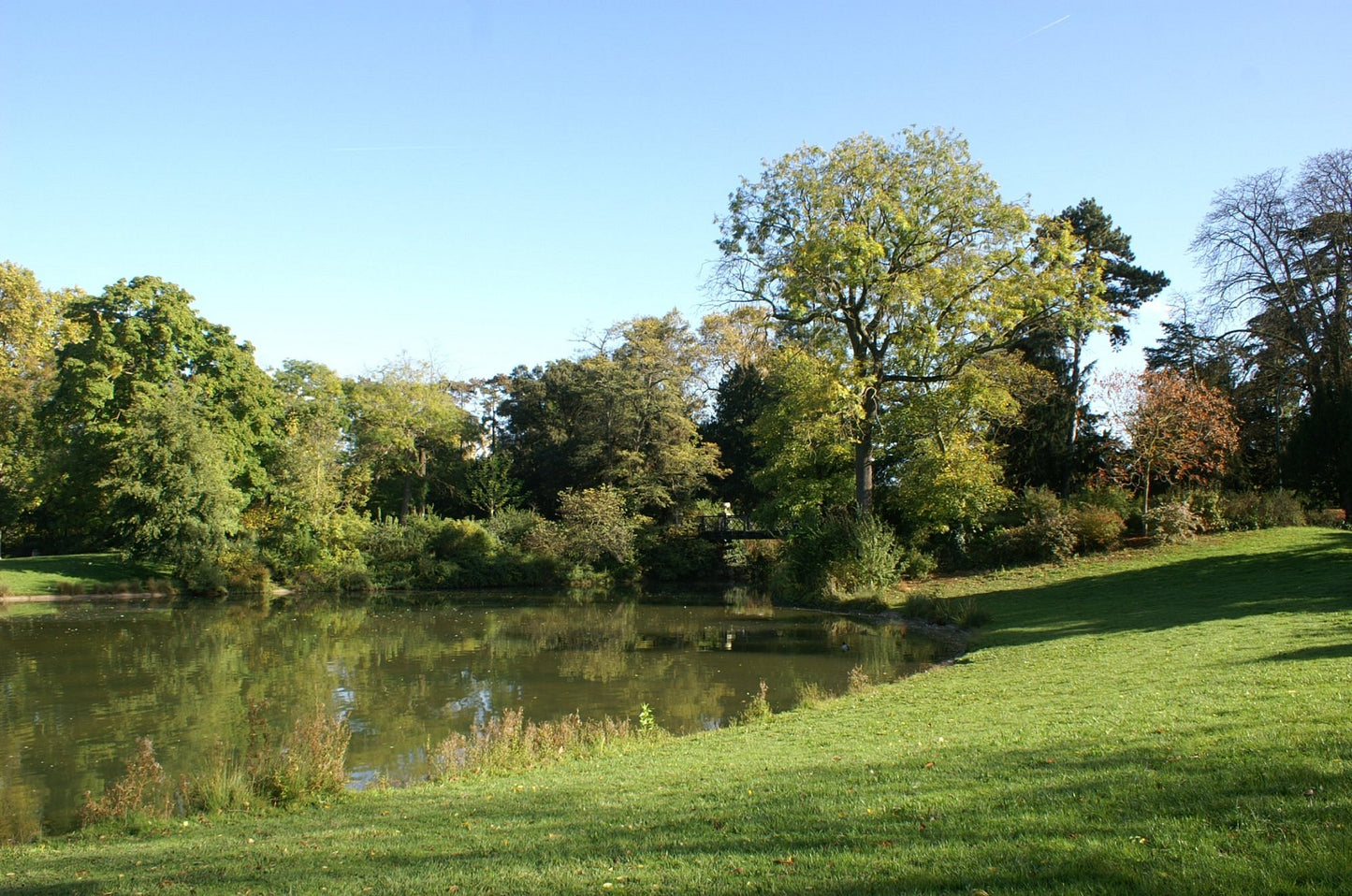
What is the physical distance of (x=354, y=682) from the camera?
716 inches

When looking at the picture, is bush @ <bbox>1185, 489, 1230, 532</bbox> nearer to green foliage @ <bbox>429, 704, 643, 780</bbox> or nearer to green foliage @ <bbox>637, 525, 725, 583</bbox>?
green foliage @ <bbox>637, 525, 725, 583</bbox>

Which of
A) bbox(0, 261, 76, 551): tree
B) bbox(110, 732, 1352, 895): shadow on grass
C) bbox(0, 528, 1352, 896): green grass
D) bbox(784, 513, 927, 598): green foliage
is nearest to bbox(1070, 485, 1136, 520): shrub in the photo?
bbox(784, 513, 927, 598): green foliage

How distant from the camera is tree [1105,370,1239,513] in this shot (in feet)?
99.3

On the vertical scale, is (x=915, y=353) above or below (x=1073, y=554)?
above

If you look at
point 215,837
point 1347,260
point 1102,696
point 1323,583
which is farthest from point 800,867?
point 1347,260

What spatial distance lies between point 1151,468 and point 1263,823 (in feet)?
102

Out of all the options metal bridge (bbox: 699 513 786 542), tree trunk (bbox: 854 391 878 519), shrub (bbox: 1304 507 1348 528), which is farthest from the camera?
metal bridge (bbox: 699 513 786 542)

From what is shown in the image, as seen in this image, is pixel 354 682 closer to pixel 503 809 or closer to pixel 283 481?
pixel 503 809

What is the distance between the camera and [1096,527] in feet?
95.7

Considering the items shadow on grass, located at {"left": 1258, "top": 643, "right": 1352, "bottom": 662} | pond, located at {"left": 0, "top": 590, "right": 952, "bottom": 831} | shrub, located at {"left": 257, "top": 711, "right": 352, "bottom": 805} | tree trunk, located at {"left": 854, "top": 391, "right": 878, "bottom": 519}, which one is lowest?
pond, located at {"left": 0, "top": 590, "right": 952, "bottom": 831}

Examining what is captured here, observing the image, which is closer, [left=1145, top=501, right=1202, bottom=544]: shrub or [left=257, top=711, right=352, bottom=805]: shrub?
[left=257, top=711, right=352, bottom=805]: shrub

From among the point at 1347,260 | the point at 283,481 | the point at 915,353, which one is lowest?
the point at 283,481

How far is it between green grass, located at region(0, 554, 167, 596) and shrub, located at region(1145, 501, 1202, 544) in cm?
4053

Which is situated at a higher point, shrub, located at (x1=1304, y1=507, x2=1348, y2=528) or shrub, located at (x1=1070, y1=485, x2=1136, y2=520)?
shrub, located at (x1=1070, y1=485, x2=1136, y2=520)
